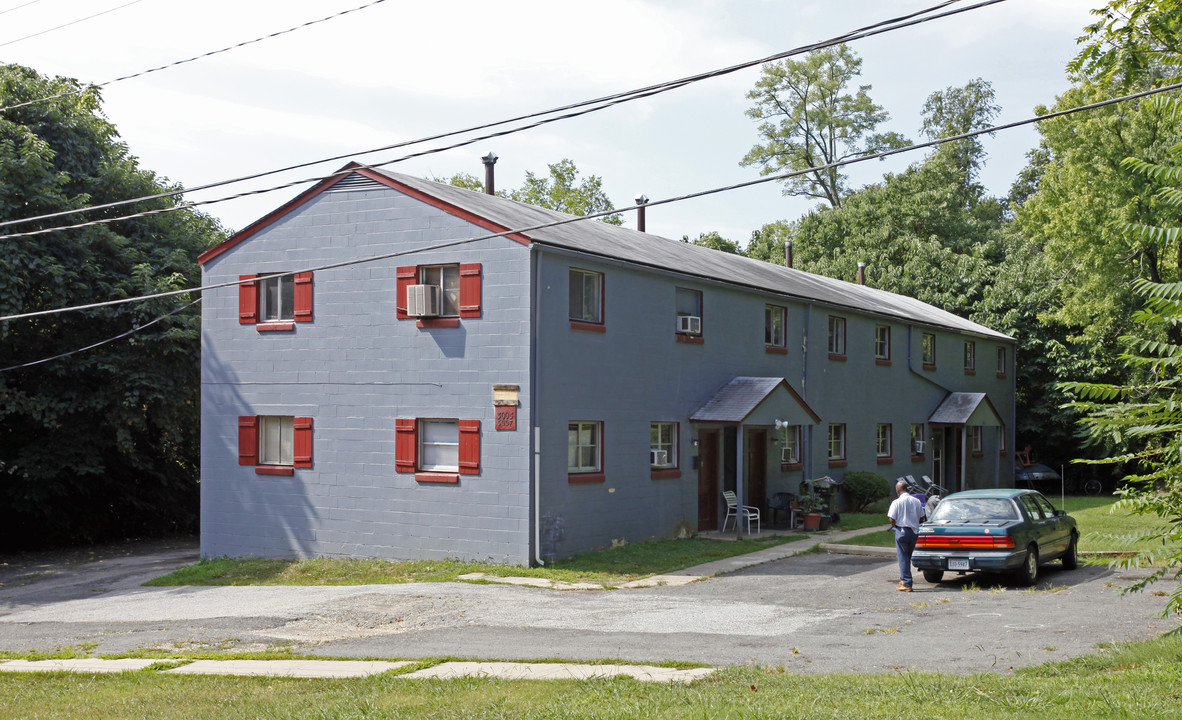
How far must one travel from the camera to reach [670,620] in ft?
44.9

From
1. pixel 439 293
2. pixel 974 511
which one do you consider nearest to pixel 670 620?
pixel 974 511

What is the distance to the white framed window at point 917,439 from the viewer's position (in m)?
34.1

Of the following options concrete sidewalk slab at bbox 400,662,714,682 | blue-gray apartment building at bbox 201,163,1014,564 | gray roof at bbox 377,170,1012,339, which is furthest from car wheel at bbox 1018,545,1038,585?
gray roof at bbox 377,170,1012,339

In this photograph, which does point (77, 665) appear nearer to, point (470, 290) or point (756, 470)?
point (470, 290)

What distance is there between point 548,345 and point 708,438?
6.42 metres

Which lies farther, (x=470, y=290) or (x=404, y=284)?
(x=404, y=284)

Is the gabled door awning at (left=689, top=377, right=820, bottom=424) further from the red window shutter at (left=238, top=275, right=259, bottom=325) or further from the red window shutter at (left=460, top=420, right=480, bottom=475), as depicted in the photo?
the red window shutter at (left=238, top=275, right=259, bottom=325)

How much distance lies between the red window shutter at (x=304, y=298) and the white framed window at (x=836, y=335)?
49.2ft

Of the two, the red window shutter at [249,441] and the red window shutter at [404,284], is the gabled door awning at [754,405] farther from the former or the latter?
the red window shutter at [249,441]

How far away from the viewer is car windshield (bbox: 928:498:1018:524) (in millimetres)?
16266

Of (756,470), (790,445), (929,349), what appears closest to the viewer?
(756,470)

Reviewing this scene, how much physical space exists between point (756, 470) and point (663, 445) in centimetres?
433

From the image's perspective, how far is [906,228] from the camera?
5078 centimetres

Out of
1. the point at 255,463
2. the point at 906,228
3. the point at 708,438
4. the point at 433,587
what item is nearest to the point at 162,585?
the point at 255,463
